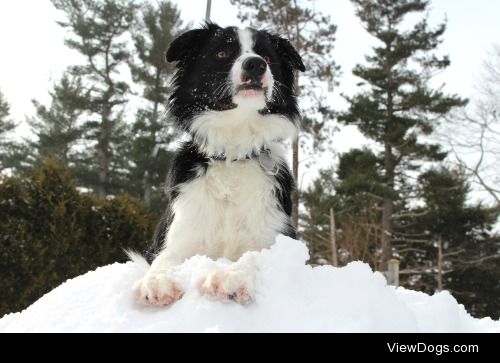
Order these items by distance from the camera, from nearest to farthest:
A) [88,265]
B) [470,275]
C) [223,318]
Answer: [223,318] → [88,265] → [470,275]

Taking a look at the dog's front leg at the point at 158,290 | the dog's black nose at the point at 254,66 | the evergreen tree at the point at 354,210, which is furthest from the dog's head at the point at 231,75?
the evergreen tree at the point at 354,210

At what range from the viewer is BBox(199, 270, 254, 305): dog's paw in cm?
182

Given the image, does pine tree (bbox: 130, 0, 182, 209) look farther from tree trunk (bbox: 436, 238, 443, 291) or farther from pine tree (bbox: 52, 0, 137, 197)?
tree trunk (bbox: 436, 238, 443, 291)

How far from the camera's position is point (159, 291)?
191cm

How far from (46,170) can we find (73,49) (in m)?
15.5

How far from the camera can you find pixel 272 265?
6.71ft

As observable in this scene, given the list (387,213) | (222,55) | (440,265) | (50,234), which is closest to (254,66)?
(222,55)

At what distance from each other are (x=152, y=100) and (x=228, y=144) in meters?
18.5

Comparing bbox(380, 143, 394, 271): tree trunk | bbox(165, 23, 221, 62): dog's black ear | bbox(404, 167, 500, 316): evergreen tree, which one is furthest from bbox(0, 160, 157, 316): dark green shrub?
bbox(404, 167, 500, 316): evergreen tree

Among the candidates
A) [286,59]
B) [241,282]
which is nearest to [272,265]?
[241,282]

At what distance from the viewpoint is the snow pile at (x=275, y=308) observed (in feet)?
5.61

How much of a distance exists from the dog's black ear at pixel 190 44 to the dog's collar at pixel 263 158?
0.97 metres

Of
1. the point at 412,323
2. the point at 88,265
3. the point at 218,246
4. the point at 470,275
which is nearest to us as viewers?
the point at 412,323
